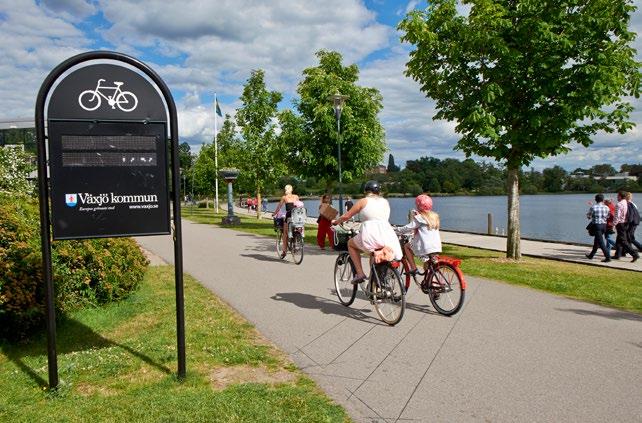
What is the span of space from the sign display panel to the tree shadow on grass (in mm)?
1443

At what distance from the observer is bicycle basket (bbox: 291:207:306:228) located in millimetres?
11242

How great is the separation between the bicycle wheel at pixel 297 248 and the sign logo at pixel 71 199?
713 centimetres

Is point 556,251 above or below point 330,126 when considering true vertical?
A: below

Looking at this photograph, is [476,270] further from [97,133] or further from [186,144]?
[186,144]

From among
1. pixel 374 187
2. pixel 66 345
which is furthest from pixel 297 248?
pixel 66 345

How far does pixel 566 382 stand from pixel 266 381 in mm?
2464

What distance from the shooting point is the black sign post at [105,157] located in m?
4.02

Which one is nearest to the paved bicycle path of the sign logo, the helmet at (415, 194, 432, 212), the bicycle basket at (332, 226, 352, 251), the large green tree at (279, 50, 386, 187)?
the helmet at (415, 194, 432, 212)

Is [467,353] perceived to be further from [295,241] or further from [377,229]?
[295,241]

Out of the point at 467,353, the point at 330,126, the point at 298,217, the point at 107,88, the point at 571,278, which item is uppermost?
the point at 330,126

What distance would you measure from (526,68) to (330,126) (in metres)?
10.0

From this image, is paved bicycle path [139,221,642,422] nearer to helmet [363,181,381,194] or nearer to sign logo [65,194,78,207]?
helmet [363,181,381,194]

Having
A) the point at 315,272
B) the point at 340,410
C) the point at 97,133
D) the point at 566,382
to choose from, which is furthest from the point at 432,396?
the point at 315,272

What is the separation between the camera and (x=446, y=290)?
6430 millimetres
